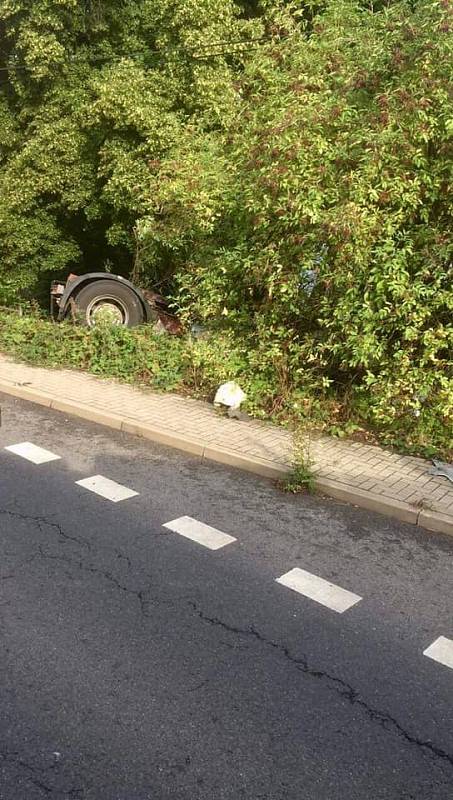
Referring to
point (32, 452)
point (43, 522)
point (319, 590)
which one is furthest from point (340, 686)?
point (32, 452)

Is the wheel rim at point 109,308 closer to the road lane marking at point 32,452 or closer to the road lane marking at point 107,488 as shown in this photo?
the road lane marking at point 32,452

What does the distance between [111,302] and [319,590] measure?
8176mm

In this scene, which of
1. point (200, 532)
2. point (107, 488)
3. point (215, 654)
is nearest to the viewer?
point (215, 654)

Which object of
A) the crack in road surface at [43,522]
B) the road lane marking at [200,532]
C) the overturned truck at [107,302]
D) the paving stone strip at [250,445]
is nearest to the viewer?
the crack in road surface at [43,522]

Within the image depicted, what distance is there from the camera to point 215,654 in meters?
3.28

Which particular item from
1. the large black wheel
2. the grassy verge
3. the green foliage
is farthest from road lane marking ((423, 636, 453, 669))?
the large black wheel

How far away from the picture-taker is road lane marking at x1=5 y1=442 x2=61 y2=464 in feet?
19.6

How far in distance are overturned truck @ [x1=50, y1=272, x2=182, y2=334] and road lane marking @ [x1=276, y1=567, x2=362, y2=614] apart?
278 inches

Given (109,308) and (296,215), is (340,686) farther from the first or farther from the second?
(109,308)

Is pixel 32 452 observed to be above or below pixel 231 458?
below

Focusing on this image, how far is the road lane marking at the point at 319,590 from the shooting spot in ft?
12.6

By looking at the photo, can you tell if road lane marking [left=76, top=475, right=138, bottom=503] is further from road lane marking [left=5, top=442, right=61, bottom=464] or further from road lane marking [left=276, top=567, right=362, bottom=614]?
road lane marking [left=276, top=567, right=362, bottom=614]

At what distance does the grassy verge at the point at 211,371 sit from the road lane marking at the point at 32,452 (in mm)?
2440

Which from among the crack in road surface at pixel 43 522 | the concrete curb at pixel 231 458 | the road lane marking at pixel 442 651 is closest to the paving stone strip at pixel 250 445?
the concrete curb at pixel 231 458
